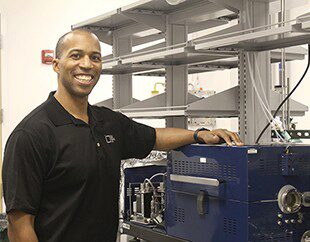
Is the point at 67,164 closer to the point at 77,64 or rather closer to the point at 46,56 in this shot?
the point at 77,64

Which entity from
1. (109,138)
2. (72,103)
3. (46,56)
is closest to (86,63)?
(72,103)

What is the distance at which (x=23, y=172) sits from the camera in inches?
76.2

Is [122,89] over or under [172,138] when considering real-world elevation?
over

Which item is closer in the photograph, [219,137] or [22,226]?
[22,226]

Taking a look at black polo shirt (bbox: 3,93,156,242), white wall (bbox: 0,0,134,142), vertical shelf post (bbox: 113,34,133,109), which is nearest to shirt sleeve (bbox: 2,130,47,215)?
black polo shirt (bbox: 3,93,156,242)

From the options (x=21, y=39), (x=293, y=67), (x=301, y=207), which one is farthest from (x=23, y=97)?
(x=301, y=207)

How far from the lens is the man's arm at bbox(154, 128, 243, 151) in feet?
7.37

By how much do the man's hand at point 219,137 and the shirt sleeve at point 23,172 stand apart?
2.51 feet

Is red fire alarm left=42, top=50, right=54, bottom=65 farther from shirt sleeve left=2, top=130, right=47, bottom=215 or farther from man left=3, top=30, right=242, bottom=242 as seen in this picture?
shirt sleeve left=2, top=130, right=47, bottom=215

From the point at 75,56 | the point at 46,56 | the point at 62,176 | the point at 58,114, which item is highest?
the point at 46,56

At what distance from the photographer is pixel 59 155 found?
2.00 m

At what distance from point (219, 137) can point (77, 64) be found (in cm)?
71

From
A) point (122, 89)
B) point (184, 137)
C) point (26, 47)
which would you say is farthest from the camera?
point (26, 47)

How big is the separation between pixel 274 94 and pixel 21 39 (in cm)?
298
